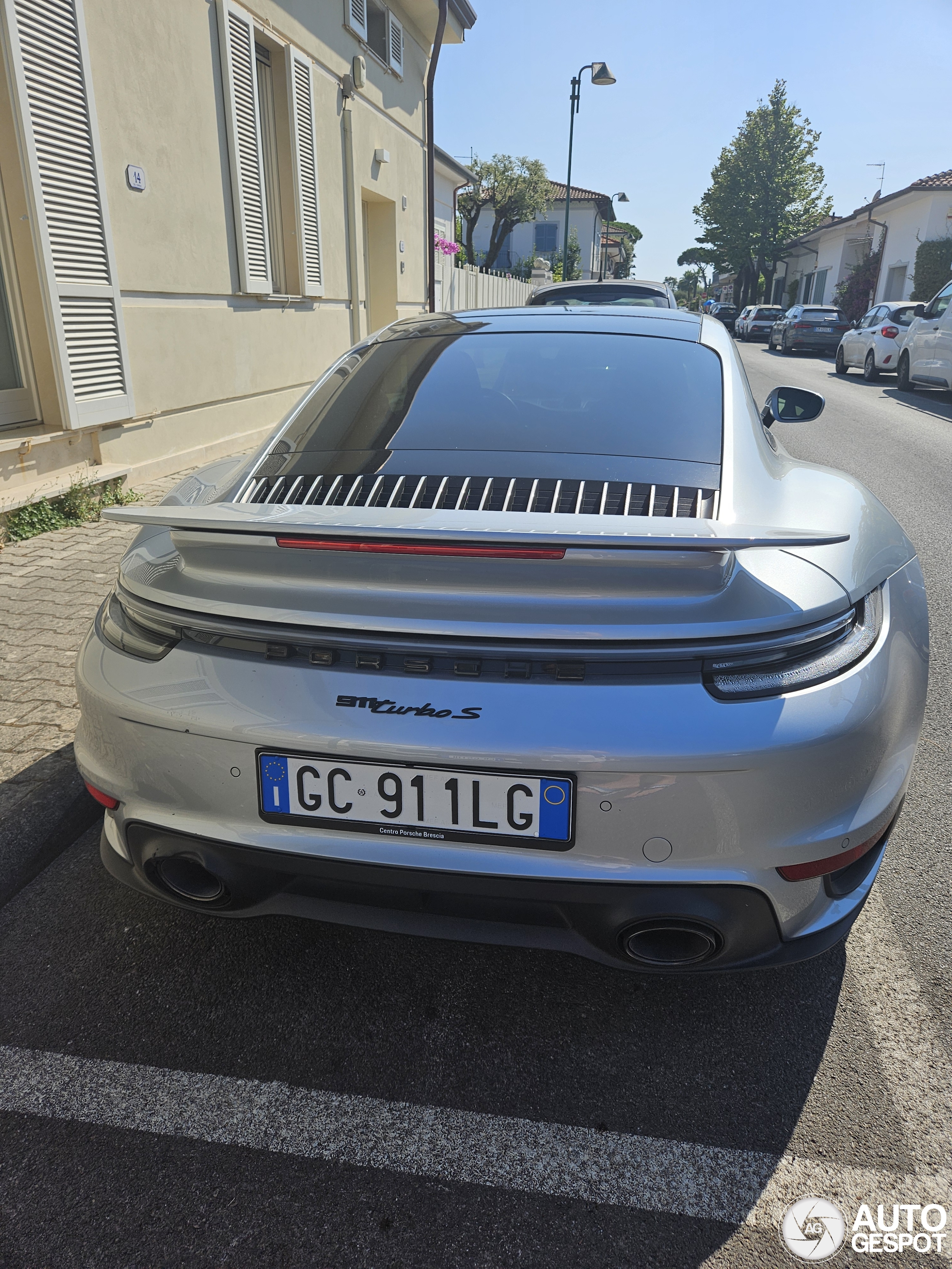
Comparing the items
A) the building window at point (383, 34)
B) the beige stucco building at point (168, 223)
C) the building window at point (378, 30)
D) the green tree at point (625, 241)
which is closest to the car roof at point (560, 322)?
the beige stucco building at point (168, 223)

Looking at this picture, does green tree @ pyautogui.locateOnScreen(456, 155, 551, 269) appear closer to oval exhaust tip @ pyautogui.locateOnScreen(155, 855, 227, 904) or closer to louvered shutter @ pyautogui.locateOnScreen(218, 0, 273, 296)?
louvered shutter @ pyautogui.locateOnScreen(218, 0, 273, 296)

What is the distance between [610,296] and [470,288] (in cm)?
1276

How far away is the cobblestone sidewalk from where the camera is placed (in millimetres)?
2742

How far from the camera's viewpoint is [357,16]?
1082 cm

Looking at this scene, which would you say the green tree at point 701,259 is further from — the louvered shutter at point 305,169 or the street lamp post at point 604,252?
the louvered shutter at point 305,169

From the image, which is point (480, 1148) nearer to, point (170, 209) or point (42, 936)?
point (42, 936)

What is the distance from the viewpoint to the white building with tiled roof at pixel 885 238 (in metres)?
30.8

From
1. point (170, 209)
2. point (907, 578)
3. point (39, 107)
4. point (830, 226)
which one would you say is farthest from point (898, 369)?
point (830, 226)

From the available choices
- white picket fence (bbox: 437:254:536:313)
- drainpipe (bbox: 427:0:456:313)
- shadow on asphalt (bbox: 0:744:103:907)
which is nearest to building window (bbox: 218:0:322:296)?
drainpipe (bbox: 427:0:456:313)

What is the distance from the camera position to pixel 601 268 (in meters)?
47.4

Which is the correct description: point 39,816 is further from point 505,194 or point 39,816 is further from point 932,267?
point 505,194

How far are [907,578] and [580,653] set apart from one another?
92cm

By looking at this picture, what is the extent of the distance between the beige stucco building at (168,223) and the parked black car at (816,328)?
58.1 ft

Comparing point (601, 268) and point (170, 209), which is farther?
point (601, 268)
